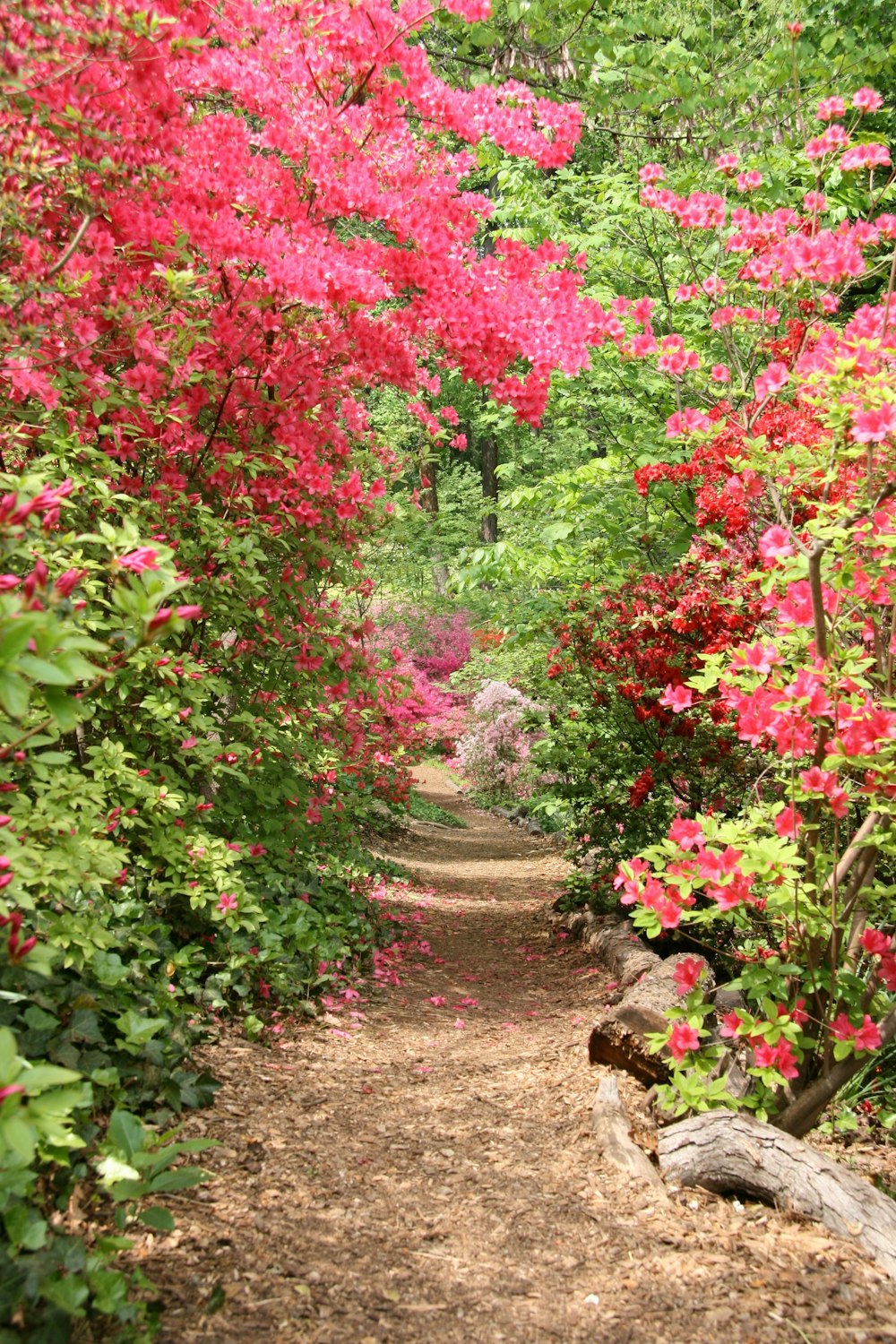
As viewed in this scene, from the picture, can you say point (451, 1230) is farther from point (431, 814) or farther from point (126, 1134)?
point (431, 814)

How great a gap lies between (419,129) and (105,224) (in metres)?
2.03

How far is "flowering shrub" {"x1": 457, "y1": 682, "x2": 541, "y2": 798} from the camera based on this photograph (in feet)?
41.5

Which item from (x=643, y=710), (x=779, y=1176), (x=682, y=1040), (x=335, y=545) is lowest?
(x=779, y=1176)

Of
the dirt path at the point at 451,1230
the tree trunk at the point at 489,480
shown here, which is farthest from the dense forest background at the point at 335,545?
the tree trunk at the point at 489,480

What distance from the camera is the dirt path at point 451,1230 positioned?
2.03 m

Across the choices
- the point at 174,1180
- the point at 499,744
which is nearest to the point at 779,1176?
the point at 174,1180

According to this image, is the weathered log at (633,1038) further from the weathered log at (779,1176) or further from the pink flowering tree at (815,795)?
the weathered log at (779,1176)

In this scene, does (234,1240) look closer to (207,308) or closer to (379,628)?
(207,308)

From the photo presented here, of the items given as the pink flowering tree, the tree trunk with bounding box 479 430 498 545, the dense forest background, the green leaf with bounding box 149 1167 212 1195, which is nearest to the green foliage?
the dense forest background

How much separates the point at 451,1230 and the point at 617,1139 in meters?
0.65

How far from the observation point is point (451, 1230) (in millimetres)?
2482

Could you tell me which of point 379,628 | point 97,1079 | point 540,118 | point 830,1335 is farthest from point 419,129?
point 379,628

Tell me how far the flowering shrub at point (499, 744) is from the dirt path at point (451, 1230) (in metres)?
8.51

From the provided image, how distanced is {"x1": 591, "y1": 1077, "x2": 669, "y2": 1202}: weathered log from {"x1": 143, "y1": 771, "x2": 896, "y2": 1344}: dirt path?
4 cm
